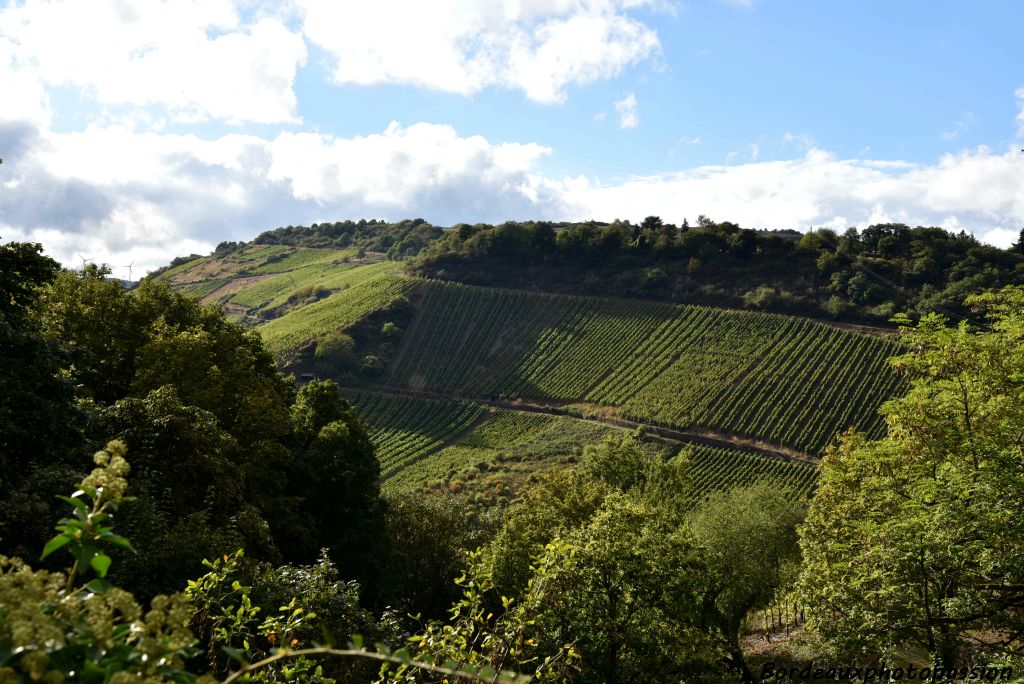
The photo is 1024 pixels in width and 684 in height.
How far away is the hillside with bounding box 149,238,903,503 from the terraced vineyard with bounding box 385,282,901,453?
0.20 m

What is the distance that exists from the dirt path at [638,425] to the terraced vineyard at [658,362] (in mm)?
833

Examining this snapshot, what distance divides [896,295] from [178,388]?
298ft

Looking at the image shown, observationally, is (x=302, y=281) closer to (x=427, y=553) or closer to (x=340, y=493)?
(x=427, y=553)

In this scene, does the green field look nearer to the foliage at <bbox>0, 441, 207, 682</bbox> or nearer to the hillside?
the hillside

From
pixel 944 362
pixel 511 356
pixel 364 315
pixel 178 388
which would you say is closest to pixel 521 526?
pixel 178 388

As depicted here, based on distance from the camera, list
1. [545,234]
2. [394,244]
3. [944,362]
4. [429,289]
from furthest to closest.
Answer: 1. [394,244]
2. [545,234]
3. [429,289]
4. [944,362]

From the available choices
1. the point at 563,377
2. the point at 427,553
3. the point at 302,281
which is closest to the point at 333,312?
the point at 302,281

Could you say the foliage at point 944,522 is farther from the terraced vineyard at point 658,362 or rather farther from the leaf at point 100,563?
the terraced vineyard at point 658,362

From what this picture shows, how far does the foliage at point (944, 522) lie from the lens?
14.1m

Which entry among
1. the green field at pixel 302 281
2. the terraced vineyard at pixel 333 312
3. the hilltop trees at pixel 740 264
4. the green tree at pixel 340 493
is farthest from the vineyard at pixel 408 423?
the green field at pixel 302 281

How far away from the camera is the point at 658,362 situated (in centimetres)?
8425

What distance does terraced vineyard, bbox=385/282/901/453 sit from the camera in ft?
236

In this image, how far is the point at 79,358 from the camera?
17484mm

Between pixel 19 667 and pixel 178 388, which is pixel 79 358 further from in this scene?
pixel 19 667
